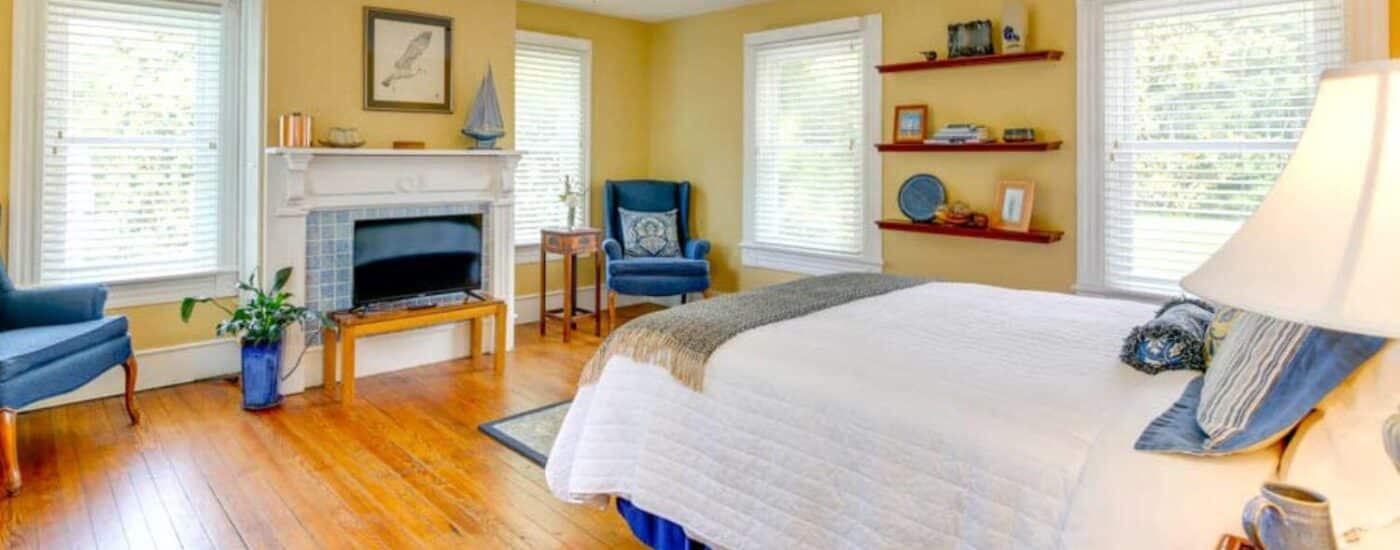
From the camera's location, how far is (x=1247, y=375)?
1351 mm

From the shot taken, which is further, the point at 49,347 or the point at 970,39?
the point at 970,39

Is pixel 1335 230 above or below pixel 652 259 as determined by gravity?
below

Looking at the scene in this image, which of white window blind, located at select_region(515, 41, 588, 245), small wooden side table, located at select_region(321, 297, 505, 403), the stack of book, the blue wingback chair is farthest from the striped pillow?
white window blind, located at select_region(515, 41, 588, 245)

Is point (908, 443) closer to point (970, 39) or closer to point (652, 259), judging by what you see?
point (970, 39)

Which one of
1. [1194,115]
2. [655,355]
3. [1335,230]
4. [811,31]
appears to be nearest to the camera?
[1335,230]

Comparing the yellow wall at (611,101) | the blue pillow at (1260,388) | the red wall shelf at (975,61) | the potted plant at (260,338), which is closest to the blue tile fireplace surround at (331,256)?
the potted plant at (260,338)

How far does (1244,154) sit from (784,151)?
2.71m

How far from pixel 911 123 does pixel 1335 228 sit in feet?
12.8

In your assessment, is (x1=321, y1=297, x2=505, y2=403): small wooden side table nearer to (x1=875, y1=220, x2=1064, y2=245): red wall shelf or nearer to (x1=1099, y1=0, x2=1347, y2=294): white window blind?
(x1=875, y1=220, x2=1064, y2=245): red wall shelf

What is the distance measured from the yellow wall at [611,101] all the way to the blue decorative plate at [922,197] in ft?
8.00

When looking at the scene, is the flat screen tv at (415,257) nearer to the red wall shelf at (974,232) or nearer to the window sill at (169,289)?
the window sill at (169,289)

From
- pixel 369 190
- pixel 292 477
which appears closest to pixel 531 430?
pixel 292 477

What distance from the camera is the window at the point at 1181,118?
3395mm

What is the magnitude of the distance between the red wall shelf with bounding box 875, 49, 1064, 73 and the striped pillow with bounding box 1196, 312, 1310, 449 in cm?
288
